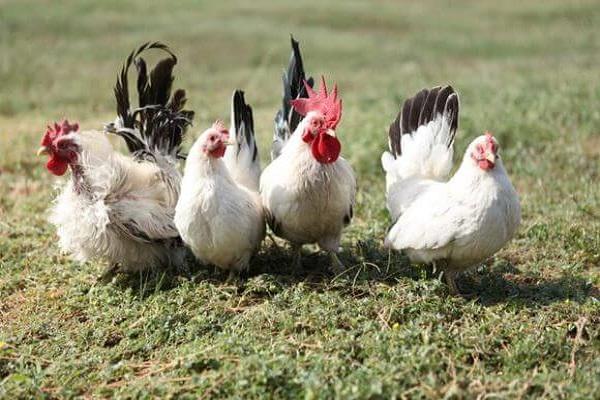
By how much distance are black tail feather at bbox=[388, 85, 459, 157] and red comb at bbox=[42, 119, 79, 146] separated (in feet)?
8.46

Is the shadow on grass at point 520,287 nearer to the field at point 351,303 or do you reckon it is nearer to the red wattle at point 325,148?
the field at point 351,303

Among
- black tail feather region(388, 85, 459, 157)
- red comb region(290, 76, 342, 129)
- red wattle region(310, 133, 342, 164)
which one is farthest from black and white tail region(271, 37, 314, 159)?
red wattle region(310, 133, 342, 164)

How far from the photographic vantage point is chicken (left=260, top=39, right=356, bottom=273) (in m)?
5.09

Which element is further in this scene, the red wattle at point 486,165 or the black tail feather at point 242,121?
the black tail feather at point 242,121

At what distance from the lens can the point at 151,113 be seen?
5820 mm

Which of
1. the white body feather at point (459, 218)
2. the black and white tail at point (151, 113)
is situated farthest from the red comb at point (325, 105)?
the black and white tail at point (151, 113)

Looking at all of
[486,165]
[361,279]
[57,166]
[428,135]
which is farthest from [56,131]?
[486,165]

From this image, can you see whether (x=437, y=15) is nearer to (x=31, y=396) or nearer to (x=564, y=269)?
(x=564, y=269)

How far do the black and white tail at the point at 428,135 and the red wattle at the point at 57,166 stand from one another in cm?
257

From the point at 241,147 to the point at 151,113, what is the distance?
78cm

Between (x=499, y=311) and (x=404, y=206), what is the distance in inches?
43.8

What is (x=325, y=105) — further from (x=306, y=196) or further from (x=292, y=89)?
(x=292, y=89)

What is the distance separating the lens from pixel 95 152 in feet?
17.9

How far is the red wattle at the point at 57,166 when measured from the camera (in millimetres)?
5363
